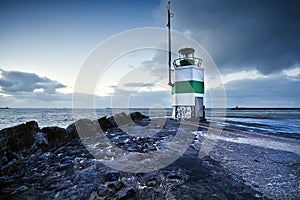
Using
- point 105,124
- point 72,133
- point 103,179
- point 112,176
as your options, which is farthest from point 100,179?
point 105,124

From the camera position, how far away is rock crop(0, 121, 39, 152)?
650 centimetres

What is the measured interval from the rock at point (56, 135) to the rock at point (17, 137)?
0.78 meters

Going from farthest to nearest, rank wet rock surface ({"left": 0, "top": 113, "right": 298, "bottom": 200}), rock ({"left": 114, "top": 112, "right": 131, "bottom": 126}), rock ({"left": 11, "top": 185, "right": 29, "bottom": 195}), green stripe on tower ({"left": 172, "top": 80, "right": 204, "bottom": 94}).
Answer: green stripe on tower ({"left": 172, "top": 80, "right": 204, "bottom": 94}) < rock ({"left": 114, "top": 112, "right": 131, "bottom": 126}) < rock ({"left": 11, "top": 185, "right": 29, "bottom": 195}) < wet rock surface ({"left": 0, "top": 113, "right": 298, "bottom": 200})

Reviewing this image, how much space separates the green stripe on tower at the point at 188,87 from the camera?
15053 millimetres

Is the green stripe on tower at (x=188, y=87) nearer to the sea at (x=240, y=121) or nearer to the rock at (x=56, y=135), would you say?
the sea at (x=240, y=121)

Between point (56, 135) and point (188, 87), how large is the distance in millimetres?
10545

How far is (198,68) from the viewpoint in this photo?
1567cm

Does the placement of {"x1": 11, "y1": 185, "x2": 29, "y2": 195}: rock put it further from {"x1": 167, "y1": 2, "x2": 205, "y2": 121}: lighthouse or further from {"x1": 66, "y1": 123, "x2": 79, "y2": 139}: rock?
{"x1": 167, "y1": 2, "x2": 205, "y2": 121}: lighthouse

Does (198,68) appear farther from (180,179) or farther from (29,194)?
(29,194)

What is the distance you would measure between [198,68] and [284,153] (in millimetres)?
10417

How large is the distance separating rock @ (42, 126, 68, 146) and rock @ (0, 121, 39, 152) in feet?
2.57

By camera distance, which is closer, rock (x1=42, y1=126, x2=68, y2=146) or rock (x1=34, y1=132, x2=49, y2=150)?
rock (x1=34, y1=132, x2=49, y2=150)

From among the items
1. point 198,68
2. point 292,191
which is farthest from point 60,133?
point 198,68

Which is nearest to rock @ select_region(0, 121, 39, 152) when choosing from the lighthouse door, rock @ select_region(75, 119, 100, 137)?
rock @ select_region(75, 119, 100, 137)
